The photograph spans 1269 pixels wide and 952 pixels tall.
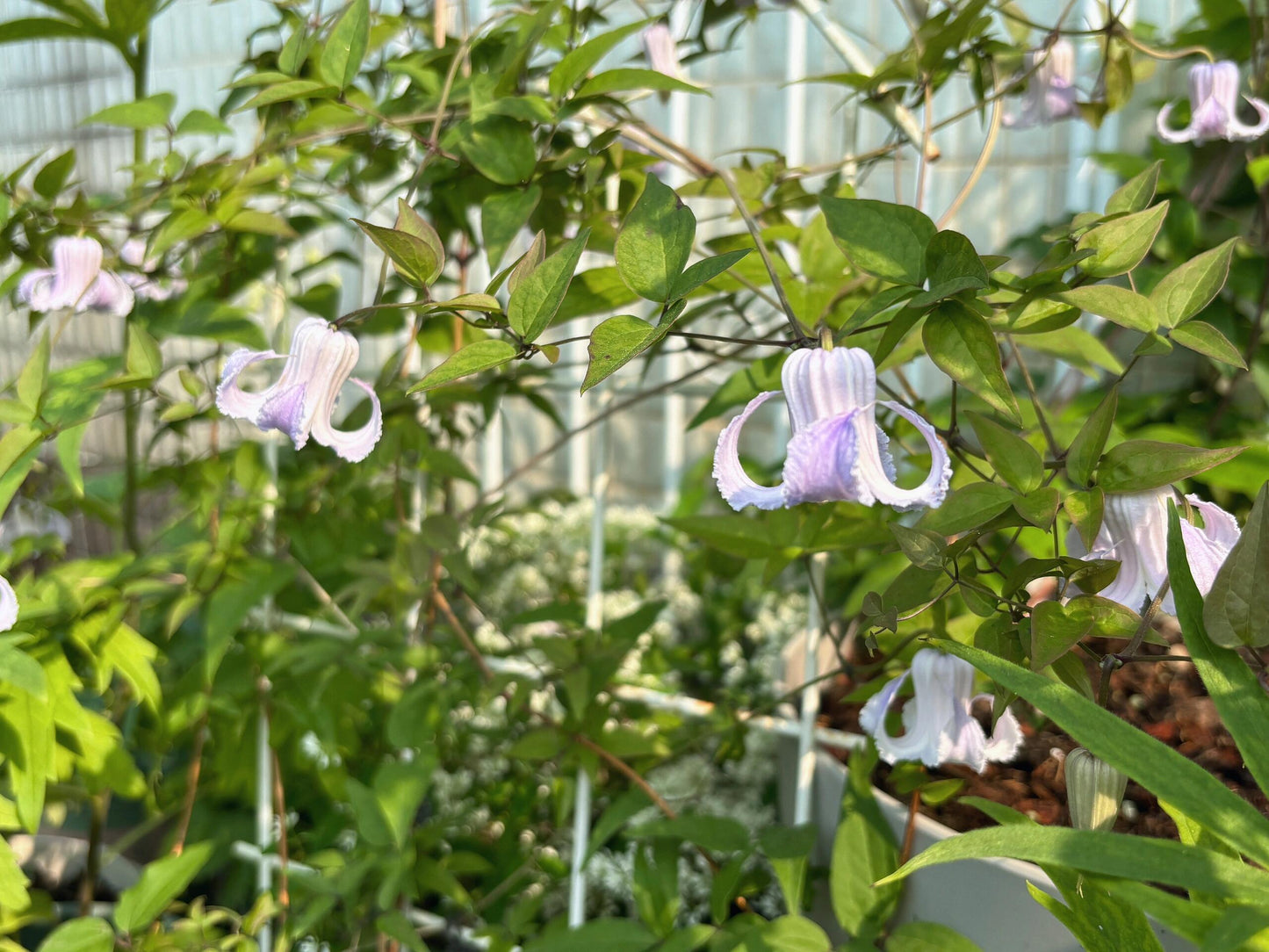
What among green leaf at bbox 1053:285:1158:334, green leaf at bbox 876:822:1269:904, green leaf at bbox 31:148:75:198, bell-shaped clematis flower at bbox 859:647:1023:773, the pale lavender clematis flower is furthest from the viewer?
the pale lavender clematis flower

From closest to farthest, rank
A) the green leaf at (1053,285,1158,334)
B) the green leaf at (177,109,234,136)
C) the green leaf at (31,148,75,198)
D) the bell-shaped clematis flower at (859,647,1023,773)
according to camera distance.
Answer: the green leaf at (1053,285,1158,334) < the bell-shaped clematis flower at (859,647,1023,773) < the green leaf at (177,109,234,136) < the green leaf at (31,148,75,198)

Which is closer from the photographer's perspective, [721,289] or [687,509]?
[721,289]

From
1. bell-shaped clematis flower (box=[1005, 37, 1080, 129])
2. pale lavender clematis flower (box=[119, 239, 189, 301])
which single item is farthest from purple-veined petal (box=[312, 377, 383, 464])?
bell-shaped clematis flower (box=[1005, 37, 1080, 129])

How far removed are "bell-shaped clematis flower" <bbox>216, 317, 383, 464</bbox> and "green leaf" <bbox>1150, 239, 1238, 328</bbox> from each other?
1.43ft

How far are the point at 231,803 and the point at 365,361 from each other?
4.34 ft

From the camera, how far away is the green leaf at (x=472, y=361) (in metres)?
0.50

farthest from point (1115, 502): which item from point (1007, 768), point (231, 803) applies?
point (231, 803)

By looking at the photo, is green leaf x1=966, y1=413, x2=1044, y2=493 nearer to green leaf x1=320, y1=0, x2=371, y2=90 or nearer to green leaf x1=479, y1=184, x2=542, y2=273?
green leaf x1=479, y1=184, x2=542, y2=273

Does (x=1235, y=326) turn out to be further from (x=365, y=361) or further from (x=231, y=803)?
(x=365, y=361)

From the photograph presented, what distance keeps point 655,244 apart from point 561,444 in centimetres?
47

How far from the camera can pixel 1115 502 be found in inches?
20.6

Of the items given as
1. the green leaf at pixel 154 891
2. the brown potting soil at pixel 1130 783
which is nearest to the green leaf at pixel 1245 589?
the brown potting soil at pixel 1130 783

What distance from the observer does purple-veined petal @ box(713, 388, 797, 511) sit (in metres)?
0.49

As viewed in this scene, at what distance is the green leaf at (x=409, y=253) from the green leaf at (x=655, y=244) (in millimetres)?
101
